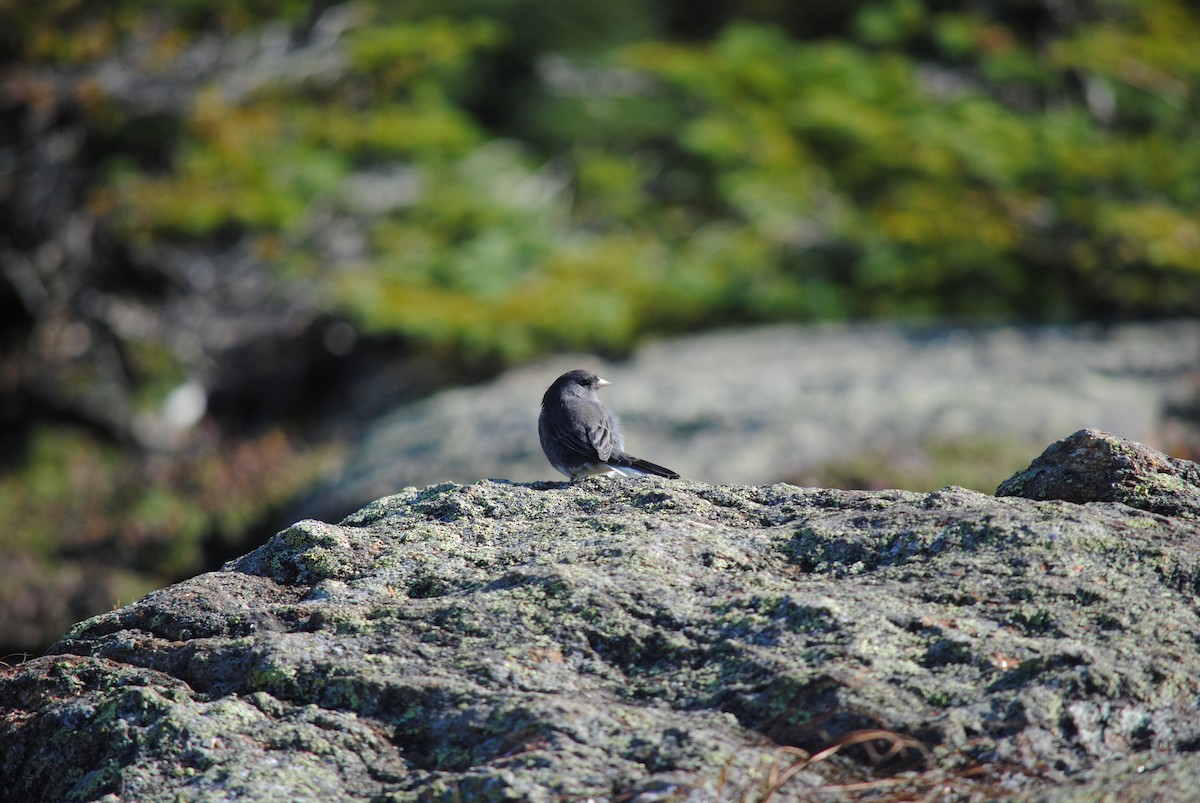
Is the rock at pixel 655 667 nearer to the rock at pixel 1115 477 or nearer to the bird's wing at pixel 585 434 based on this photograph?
the rock at pixel 1115 477

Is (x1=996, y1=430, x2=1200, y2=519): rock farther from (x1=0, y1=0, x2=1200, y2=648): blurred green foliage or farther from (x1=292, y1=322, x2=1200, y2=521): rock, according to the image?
(x1=0, y1=0, x2=1200, y2=648): blurred green foliage

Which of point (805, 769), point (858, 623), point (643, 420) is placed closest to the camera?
point (805, 769)

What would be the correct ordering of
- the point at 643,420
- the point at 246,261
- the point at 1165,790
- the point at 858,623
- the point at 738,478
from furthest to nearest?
1. the point at 246,261
2. the point at 643,420
3. the point at 738,478
4. the point at 858,623
5. the point at 1165,790

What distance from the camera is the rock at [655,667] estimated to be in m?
2.18

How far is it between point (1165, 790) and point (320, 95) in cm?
1290

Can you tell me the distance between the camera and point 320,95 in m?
13.5

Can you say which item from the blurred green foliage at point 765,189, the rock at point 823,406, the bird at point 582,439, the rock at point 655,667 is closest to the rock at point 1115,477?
the rock at point 655,667

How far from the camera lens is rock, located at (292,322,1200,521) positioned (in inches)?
324

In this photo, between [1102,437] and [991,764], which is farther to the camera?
[1102,437]

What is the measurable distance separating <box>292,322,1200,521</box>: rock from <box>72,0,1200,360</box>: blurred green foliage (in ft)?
3.14

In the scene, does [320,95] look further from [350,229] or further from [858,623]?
[858,623]

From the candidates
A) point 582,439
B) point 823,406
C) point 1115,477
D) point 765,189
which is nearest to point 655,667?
point 1115,477

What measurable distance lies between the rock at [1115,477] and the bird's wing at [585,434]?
190cm

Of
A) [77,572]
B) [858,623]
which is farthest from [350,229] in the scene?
[858,623]
